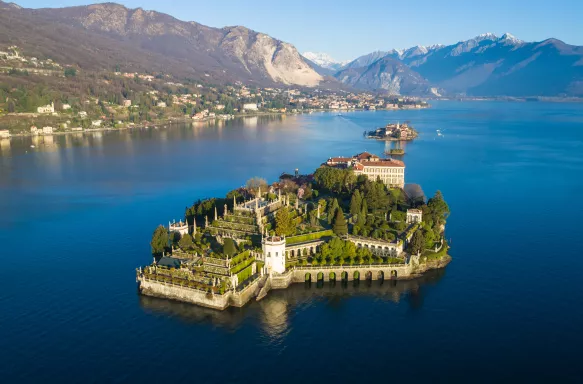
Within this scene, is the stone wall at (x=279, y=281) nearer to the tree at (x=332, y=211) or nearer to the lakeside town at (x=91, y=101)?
the tree at (x=332, y=211)

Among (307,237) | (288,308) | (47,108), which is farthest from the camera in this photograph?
(47,108)

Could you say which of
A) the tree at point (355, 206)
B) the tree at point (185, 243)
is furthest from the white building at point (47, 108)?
the tree at point (355, 206)

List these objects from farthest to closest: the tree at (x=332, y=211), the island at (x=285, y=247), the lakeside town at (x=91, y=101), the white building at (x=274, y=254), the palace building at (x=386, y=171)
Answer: the lakeside town at (x=91, y=101)
the palace building at (x=386, y=171)
the tree at (x=332, y=211)
the white building at (x=274, y=254)
the island at (x=285, y=247)

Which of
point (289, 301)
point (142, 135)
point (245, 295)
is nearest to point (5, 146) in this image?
point (142, 135)

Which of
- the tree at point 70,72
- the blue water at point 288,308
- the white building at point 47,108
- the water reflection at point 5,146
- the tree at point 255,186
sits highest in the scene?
the tree at point 70,72

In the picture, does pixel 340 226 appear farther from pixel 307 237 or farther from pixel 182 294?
pixel 182 294

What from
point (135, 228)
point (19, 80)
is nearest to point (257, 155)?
point (135, 228)
